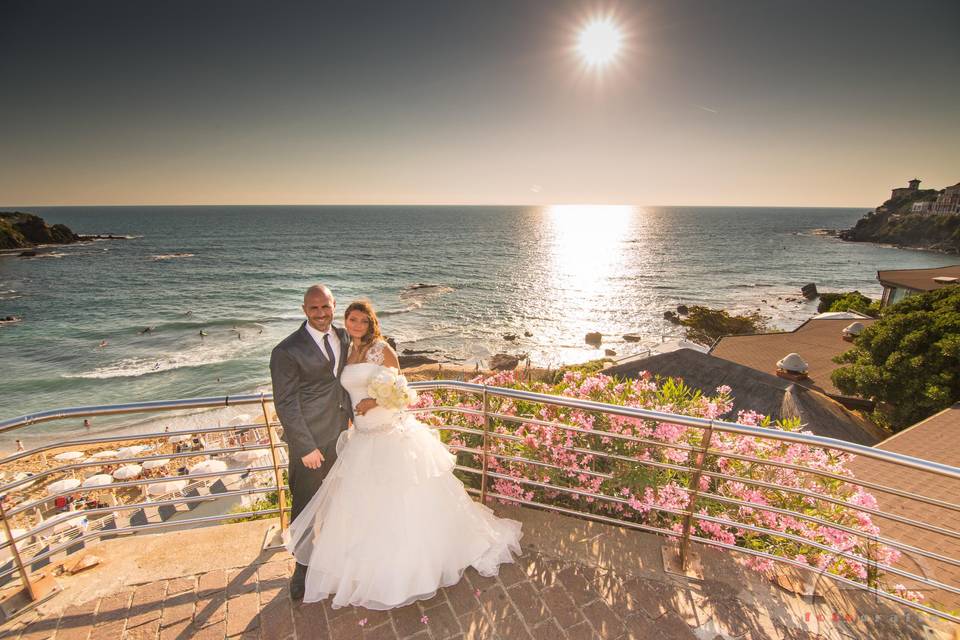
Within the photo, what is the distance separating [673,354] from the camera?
15695mm

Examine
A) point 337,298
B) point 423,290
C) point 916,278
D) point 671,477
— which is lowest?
point 423,290

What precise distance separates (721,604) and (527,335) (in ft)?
117

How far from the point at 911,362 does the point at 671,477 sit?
1583cm

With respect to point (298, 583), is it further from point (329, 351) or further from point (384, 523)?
point (329, 351)

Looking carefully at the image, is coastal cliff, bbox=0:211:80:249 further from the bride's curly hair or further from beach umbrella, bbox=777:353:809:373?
beach umbrella, bbox=777:353:809:373

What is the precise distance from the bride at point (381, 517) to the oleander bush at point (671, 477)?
2.44 feet

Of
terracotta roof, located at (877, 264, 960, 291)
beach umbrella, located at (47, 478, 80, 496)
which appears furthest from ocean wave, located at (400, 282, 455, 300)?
terracotta roof, located at (877, 264, 960, 291)

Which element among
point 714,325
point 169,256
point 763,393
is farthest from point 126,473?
point 169,256

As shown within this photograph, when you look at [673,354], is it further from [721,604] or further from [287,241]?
[287,241]

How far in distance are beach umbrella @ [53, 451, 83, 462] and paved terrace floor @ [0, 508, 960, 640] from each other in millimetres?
20897

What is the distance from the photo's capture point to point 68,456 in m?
19.9

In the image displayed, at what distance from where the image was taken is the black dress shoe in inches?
135

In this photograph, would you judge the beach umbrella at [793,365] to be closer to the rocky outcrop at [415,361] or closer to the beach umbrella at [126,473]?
the rocky outcrop at [415,361]

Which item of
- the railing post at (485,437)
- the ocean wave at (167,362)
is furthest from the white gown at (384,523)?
the ocean wave at (167,362)
